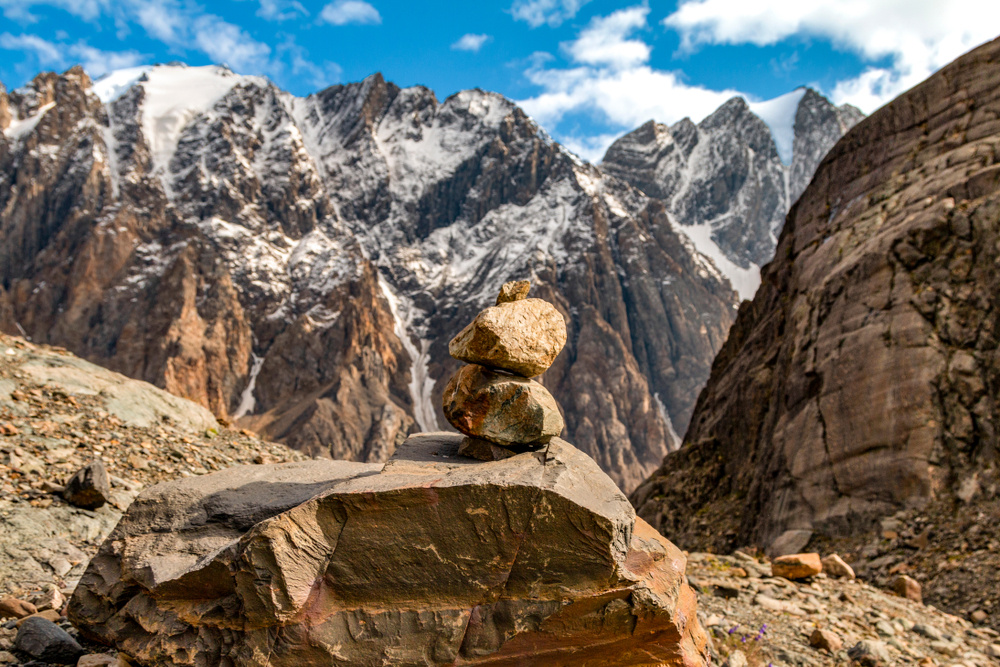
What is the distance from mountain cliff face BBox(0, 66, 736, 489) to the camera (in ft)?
422

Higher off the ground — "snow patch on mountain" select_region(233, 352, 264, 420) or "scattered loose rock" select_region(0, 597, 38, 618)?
"snow patch on mountain" select_region(233, 352, 264, 420)

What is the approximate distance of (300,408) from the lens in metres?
128

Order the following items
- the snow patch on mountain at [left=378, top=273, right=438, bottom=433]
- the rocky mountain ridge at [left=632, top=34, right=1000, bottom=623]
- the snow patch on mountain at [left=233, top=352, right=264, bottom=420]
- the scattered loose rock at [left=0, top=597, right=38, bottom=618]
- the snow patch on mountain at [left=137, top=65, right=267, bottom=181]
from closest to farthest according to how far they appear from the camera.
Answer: the scattered loose rock at [left=0, top=597, right=38, bottom=618]
the rocky mountain ridge at [left=632, top=34, right=1000, bottom=623]
the snow patch on mountain at [left=233, top=352, right=264, bottom=420]
the snow patch on mountain at [left=378, top=273, right=438, bottom=433]
the snow patch on mountain at [left=137, top=65, right=267, bottom=181]

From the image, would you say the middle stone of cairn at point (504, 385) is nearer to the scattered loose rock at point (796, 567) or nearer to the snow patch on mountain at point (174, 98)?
the scattered loose rock at point (796, 567)

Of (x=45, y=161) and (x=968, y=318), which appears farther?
(x=45, y=161)

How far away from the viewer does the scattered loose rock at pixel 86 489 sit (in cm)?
1035

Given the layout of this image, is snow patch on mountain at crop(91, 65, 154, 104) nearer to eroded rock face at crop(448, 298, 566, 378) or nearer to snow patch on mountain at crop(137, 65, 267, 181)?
snow patch on mountain at crop(137, 65, 267, 181)

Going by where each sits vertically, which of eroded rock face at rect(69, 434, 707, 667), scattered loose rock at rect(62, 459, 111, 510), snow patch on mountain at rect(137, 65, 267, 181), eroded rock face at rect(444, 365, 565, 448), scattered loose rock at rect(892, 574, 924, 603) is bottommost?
scattered loose rock at rect(892, 574, 924, 603)

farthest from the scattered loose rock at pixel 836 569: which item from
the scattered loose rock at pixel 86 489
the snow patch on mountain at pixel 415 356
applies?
the snow patch on mountain at pixel 415 356

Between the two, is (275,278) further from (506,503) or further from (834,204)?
(506,503)

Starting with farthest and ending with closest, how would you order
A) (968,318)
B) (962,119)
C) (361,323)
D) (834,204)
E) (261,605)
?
(361,323) < (834,204) < (962,119) < (968,318) < (261,605)

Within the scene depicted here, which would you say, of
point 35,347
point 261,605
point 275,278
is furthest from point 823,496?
point 275,278

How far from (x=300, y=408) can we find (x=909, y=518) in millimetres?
125005

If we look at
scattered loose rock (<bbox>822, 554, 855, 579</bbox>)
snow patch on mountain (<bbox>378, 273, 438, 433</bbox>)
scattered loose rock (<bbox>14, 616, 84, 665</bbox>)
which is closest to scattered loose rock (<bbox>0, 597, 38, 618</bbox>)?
scattered loose rock (<bbox>14, 616, 84, 665</bbox>)
